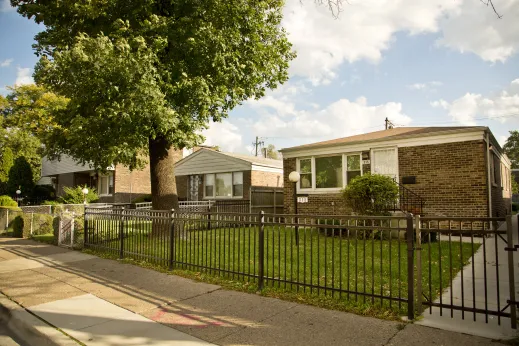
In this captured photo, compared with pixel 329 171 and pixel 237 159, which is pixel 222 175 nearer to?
pixel 237 159

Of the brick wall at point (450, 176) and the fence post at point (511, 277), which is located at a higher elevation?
the brick wall at point (450, 176)

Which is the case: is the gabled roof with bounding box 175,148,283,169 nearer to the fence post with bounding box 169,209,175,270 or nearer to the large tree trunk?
the large tree trunk

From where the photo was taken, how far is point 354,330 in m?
4.05

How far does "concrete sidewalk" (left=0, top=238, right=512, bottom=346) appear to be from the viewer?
3.89m

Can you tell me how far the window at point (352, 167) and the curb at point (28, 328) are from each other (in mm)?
12365

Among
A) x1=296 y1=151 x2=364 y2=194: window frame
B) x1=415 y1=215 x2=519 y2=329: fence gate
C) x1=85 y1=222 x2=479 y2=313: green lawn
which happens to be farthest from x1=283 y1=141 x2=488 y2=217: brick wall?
x1=415 y1=215 x2=519 y2=329: fence gate

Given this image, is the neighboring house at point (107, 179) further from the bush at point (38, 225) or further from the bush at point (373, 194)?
the bush at point (373, 194)

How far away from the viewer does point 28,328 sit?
4598 mm

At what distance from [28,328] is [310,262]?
4285 mm

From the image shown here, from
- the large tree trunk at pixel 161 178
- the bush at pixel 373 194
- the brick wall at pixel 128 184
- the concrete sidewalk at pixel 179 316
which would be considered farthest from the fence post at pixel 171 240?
the brick wall at pixel 128 184

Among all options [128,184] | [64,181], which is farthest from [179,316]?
[64,181]

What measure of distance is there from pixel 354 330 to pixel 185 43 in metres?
9.28

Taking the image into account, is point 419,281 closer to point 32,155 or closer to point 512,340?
point 512,340

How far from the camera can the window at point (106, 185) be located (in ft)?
93.4
